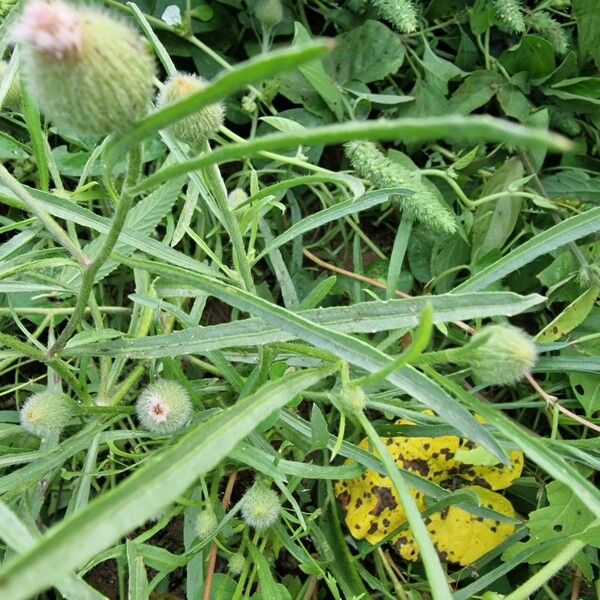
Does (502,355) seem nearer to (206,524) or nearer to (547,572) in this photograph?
(547,572)

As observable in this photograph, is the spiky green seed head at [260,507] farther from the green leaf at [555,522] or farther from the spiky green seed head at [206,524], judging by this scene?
the green leaf at [555,522]

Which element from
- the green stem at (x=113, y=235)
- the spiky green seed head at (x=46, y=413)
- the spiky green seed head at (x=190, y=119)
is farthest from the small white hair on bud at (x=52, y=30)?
the spiky green seed head at (x=46, y=413)

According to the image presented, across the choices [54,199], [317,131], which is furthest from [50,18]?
[54,199]

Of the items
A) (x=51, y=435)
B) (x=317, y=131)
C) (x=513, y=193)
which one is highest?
(x=317, y=131)

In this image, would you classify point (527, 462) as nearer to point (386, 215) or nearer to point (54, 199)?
point (386, 215)

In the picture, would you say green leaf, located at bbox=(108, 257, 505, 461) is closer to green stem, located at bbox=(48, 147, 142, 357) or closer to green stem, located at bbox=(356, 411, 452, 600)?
green stem, located at bbox=(356, 411, 452, 600)

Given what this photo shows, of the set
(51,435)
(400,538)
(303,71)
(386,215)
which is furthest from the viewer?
(386,215)

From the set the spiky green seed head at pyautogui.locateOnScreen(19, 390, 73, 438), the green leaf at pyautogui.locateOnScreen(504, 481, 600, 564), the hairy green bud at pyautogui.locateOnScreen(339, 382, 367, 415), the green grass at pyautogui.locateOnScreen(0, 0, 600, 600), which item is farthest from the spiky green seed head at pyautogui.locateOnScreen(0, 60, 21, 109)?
the green leaf at pyautogui.locateOnScreen(504, 481, 600, 564)
